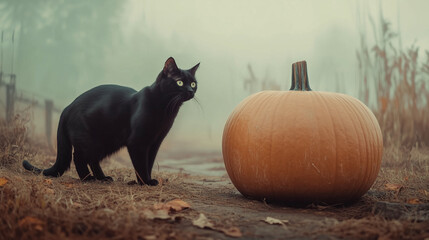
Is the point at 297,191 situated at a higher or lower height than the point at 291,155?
lower

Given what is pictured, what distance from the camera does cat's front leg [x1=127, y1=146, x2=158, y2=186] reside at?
316 centimetres

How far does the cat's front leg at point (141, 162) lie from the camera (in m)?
3.16

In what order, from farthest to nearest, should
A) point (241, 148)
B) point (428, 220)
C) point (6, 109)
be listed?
point (6, 109) < point (241, 148) < point (428, 220)

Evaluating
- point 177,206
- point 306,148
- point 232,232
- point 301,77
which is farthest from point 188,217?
point 301,77

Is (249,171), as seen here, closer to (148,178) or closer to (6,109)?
(148,178)

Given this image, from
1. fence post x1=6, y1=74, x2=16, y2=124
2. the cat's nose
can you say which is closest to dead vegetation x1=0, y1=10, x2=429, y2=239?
the cat's nose

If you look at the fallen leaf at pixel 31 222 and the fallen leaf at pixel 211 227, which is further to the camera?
the fallen leaf at pixel 211 227

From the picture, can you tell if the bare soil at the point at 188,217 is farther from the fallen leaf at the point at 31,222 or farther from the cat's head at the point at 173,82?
the cat's head at the point at 173,82

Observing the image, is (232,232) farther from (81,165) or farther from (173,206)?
(81,165)

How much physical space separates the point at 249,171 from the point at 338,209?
0.64 meters

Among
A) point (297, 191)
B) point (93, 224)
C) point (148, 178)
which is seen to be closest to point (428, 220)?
point (297, 191)

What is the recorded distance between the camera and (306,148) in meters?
2.57

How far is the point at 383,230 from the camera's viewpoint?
1870mm

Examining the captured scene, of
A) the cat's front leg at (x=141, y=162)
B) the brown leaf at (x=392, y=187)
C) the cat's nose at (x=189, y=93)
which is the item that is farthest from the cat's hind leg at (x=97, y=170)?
the brown leaf at (x=392, y=187)
